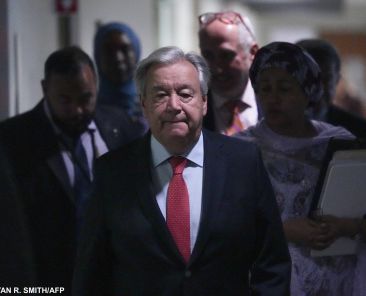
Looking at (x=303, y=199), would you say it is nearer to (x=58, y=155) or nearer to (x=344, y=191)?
(x=344, y=191)

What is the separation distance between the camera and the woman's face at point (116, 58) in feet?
15.5

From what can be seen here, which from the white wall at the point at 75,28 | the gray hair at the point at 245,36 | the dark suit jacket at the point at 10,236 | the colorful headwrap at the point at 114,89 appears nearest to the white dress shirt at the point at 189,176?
the dark suit jacket at the point at 10,236

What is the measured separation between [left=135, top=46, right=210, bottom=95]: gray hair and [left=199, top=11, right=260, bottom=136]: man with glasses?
1.04 metres

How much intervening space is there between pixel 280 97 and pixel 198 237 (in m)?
0.77

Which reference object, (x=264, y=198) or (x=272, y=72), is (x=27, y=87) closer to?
(x=272, y=72)

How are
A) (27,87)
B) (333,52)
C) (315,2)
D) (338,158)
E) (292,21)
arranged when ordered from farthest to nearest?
(292,21)
(315,2)
(27,87)
(333,52)
(338,158)

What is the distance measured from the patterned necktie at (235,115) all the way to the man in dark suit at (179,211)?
3.52 feet

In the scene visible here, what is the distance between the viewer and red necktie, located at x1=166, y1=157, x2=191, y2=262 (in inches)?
101

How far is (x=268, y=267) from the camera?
266 cm

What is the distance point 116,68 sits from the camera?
473 centimetres

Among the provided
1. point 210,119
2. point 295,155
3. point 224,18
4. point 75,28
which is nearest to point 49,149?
point 210,119

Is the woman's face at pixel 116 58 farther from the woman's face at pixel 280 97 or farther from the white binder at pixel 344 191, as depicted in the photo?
the white binder at pixel 344 191

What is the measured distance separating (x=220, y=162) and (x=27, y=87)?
8.39 feet

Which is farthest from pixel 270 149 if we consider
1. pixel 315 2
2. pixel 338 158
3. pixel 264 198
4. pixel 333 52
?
pixel 315 2
